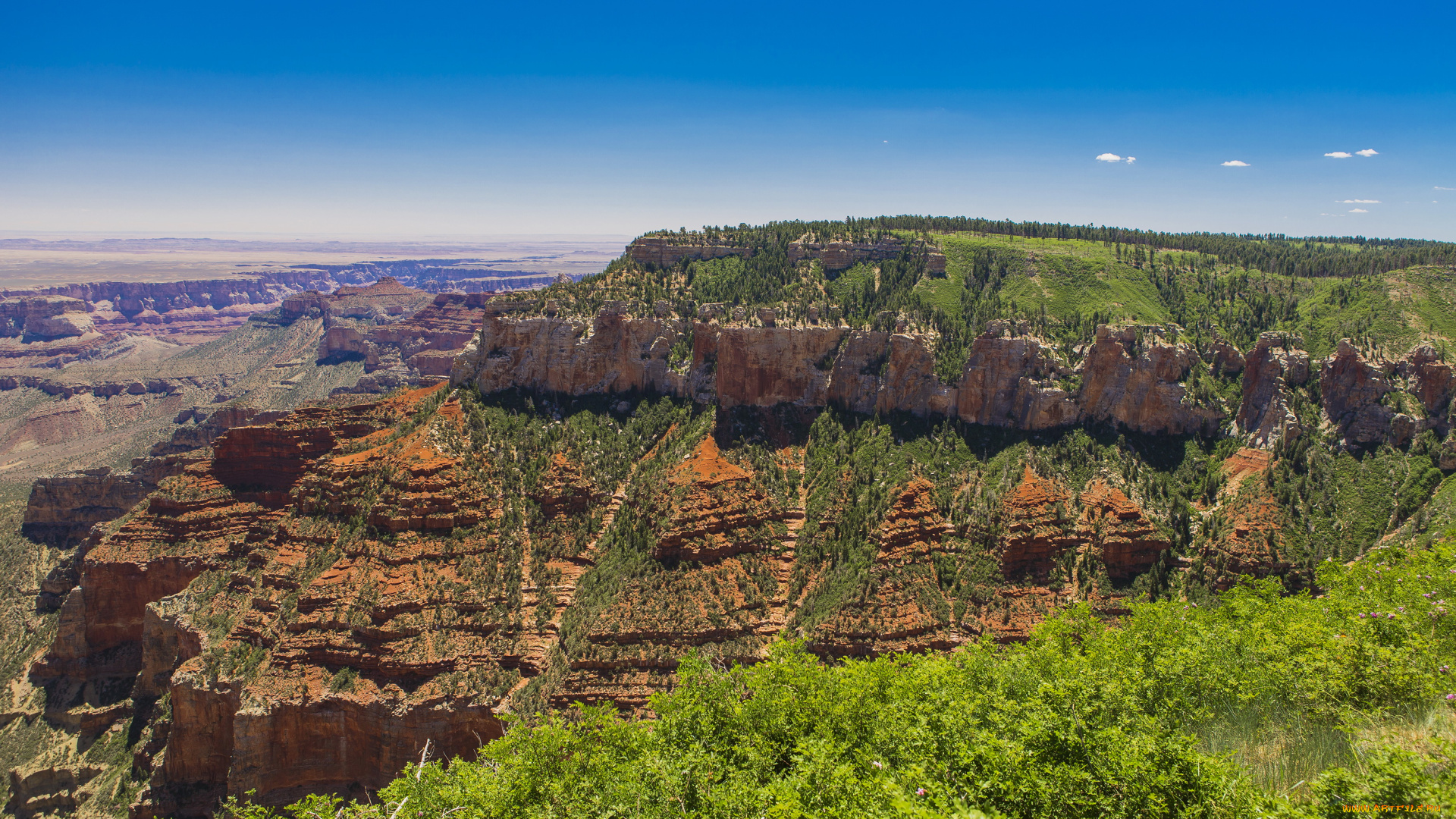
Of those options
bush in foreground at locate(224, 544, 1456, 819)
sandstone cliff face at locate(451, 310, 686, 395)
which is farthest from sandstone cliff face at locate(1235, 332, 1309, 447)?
sandstone cliff face at locate(451, 310, 686, 395)

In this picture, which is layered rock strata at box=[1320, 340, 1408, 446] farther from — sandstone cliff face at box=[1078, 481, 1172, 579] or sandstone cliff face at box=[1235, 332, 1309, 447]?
sandstone cliff face at box=[1078, 481, 1172, 579]

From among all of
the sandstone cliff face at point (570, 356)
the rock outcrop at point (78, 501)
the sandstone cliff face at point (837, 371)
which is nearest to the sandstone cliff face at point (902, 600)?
the sandstone cliff face at point (837, 371)

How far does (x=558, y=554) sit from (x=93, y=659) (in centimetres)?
6123

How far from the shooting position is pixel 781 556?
271ft

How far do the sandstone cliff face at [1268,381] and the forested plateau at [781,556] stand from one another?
0.52m

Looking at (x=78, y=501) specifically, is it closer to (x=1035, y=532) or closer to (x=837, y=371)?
(x=837, y=371)

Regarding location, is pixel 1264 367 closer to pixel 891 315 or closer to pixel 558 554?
pixel 891 315

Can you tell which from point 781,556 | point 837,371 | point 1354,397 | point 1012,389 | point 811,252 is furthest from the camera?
point 811,252

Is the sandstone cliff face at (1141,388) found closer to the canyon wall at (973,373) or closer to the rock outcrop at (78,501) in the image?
the canyon wall at (973,373)

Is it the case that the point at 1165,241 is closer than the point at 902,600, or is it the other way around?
the point at 902,600

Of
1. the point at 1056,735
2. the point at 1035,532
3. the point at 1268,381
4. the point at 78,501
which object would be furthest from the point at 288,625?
the point at 1268,381

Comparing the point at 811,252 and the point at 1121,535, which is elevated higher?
the point at 811,252

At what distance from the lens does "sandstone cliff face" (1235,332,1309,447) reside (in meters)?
81.7

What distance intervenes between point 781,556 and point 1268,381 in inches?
2356
